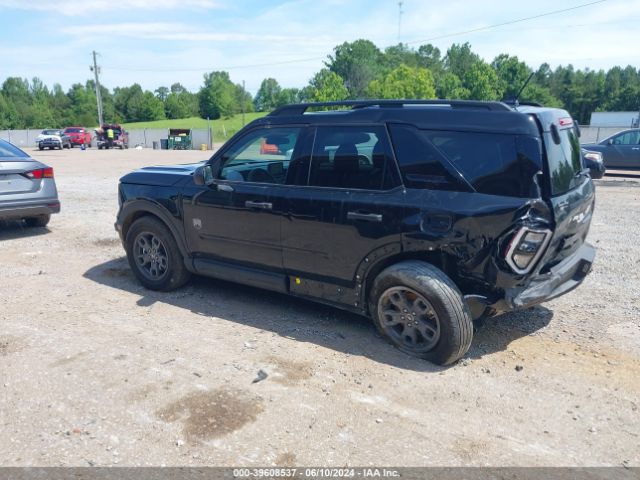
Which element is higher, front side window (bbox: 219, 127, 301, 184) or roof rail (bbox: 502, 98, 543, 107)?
roof rail (bbox: 502, 98, 543, 107)

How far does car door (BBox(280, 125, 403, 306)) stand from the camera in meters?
4.02

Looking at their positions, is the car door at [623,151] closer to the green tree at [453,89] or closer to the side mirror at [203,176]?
the side mirror at [203,176]

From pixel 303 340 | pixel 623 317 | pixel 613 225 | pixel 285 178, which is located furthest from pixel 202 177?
pixel 613 225

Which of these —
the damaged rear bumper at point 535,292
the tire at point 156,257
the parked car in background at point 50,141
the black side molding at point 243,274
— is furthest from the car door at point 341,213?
the parked car in background at point 50,141

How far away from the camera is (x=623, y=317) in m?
4.72

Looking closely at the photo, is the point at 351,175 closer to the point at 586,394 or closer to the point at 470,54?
the point at 586,394

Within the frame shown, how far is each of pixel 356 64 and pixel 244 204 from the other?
345 feet

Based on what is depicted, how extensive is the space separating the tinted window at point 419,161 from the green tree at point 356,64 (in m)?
98.5

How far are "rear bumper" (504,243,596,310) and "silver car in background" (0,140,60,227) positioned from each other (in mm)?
7322

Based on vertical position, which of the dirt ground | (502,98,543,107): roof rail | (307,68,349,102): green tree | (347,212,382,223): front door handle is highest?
(307,68,349,102): green tree

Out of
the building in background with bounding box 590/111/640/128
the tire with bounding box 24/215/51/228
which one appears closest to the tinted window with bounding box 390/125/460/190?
the tire with bounding box 24/215/51/228

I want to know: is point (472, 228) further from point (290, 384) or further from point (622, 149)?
point (622, 149)

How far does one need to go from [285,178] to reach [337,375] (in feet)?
5.90

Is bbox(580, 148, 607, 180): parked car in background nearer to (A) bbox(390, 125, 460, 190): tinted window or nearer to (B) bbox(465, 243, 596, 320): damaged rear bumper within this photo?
(B) bbox(465, 243, 596, 320): damaged rear bumper
